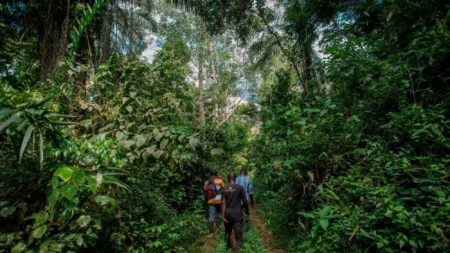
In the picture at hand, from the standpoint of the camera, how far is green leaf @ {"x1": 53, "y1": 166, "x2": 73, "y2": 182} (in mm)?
2035

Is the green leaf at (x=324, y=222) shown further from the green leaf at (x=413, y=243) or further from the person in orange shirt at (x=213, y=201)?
the person in orange shirt at (x=213, y=201)

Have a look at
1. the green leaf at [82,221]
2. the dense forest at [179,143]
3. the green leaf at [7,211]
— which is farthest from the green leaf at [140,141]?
the green leaf at [7,211]

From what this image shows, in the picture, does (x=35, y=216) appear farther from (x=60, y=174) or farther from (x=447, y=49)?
(x=447, y=49)

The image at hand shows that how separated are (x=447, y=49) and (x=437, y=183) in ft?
5.89

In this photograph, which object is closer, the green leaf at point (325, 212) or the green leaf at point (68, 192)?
the green leaf at point (68, 192)

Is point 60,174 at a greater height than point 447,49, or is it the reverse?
point 447,49

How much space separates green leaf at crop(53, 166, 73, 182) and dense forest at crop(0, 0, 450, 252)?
1cm

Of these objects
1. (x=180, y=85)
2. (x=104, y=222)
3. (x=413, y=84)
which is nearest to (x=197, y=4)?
(x=180, y=85)

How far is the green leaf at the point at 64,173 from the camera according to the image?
6.68 ft

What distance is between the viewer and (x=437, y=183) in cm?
277

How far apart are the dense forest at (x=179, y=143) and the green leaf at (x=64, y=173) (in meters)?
0.01

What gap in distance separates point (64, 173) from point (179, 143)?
3.73 feet

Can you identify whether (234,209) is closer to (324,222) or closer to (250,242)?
(250,242)

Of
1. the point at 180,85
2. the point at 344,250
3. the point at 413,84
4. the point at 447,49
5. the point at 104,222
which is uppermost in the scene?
the point at 180,85
